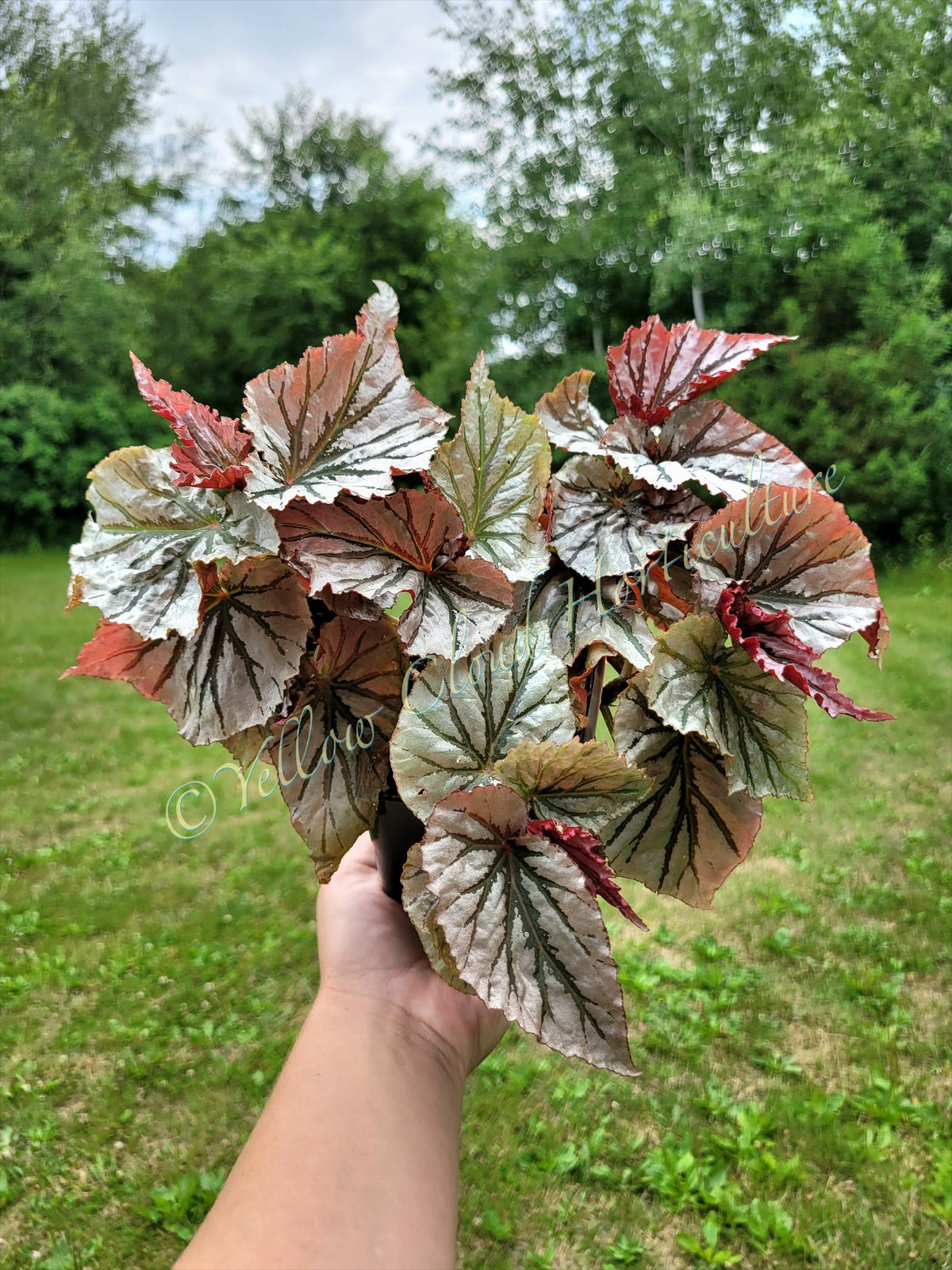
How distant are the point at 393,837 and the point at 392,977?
0.32 ft

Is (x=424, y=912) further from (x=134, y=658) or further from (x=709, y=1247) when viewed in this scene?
(x=709, y=1247)

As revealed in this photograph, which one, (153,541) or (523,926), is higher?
(153,541)

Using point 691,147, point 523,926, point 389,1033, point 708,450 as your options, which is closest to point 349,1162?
point 389,1033

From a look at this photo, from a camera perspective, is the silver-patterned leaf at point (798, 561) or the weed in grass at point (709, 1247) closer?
the silver-patterned leaf at point (798, 561)

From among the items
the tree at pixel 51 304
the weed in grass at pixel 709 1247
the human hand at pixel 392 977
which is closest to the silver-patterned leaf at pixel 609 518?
the human hand at pixel 392 977

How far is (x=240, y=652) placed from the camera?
0.40 meters

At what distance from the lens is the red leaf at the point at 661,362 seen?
46cm

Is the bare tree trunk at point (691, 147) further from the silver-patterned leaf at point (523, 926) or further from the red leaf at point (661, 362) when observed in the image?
the silver-patterned leaf at point (523, 926)

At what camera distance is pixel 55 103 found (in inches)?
211

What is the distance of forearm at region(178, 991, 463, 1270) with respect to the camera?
16.3 inches

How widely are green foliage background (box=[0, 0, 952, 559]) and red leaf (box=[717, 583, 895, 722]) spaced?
2.27 metres

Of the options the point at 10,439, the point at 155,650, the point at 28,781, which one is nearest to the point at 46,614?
the point at 28,781

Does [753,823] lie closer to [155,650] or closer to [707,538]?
[707,538]

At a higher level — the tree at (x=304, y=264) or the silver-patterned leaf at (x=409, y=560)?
the tree at (x=304, y=264)
